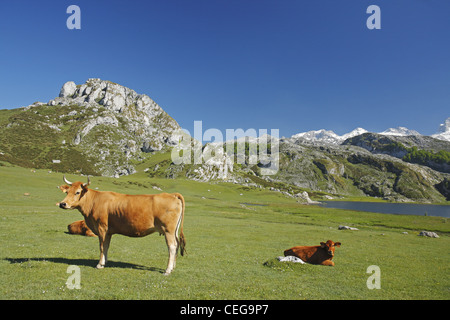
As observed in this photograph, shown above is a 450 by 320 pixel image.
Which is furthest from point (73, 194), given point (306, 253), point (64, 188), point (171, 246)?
point (306, 253)

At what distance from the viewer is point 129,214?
11750mm

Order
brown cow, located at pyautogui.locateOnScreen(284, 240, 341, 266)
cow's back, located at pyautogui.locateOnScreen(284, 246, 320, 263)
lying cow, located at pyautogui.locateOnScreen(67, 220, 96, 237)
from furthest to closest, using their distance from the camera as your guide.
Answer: lying cow, located at pyautogui.locateOnScreen(67, 220, 96, 237), cow's back, located at pyautogui.locateOnScreen(284, 246, 320, 263), brown cow, located at pyautogui.locateOnScreen(284, 240, 341, 266)

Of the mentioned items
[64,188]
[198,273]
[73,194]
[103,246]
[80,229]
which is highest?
[64,188]

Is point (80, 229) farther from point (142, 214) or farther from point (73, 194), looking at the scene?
point (142, 214)

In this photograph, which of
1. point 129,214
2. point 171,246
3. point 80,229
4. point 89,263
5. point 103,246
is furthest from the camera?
point 80,229

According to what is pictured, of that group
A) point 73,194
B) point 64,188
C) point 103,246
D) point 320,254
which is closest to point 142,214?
point 103,246

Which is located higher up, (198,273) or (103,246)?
(103,246)

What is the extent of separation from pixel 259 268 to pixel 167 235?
629 centimetres

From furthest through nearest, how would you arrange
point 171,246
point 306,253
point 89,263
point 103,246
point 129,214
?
1. point 306,253
2. point 89,263
3. point 103,246
4. point 129,214
5. point 171,246

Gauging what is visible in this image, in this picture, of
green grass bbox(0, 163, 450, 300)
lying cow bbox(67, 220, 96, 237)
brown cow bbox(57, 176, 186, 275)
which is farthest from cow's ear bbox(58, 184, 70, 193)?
lying cow bbox(67, 220, 96, 237)

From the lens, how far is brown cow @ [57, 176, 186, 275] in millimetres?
11602

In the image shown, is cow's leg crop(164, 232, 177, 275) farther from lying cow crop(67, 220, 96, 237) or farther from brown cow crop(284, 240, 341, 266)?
lying cow crop(67, 220, 96, 237)

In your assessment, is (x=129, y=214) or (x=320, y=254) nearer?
(x=129, y=214)
